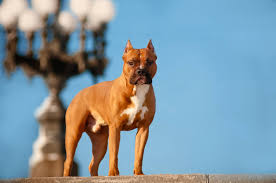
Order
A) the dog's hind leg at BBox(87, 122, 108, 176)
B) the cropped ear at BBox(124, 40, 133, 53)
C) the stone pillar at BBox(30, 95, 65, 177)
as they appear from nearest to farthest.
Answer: the cropped ear at BBox(124, 40, 133, 53)
the dog's hind leg at BBox(87, 122, 108, 176)
the stone pillar at BBox(30, 95, 65, 177)

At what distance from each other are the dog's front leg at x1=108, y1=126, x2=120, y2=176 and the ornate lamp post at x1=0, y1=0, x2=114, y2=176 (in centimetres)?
694

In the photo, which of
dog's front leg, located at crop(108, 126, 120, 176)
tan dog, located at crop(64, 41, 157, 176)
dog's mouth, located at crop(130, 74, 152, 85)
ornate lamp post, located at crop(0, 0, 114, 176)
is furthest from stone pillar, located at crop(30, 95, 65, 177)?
dog's mouth, located at crop(130, 74, 152, 85)

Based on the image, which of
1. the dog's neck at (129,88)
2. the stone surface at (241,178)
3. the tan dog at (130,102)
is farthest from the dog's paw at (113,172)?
the stone surface at (241,178)

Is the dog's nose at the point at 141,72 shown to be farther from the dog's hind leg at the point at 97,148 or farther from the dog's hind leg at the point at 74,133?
the dog's hind leg at the point at 97,148

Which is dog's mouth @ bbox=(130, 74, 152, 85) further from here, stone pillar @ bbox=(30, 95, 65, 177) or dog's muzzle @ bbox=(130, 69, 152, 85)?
stone pillar @ bbox=(30, 95, 65, 177)

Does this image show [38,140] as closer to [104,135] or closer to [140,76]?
[104,135]

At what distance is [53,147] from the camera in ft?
35.3

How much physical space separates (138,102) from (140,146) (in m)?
0.37

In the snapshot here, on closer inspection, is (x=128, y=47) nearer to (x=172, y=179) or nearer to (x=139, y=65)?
(x=139, y=65)

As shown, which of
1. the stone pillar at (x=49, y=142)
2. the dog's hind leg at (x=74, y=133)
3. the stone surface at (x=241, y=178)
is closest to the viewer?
the stone surface at (x=241, y=178)

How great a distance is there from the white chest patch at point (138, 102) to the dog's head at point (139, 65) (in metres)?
0.12

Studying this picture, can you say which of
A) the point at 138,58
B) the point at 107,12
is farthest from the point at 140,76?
the point at 107,12

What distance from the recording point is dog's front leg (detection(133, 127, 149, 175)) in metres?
3.63

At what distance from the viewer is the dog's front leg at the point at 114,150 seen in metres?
3.60
